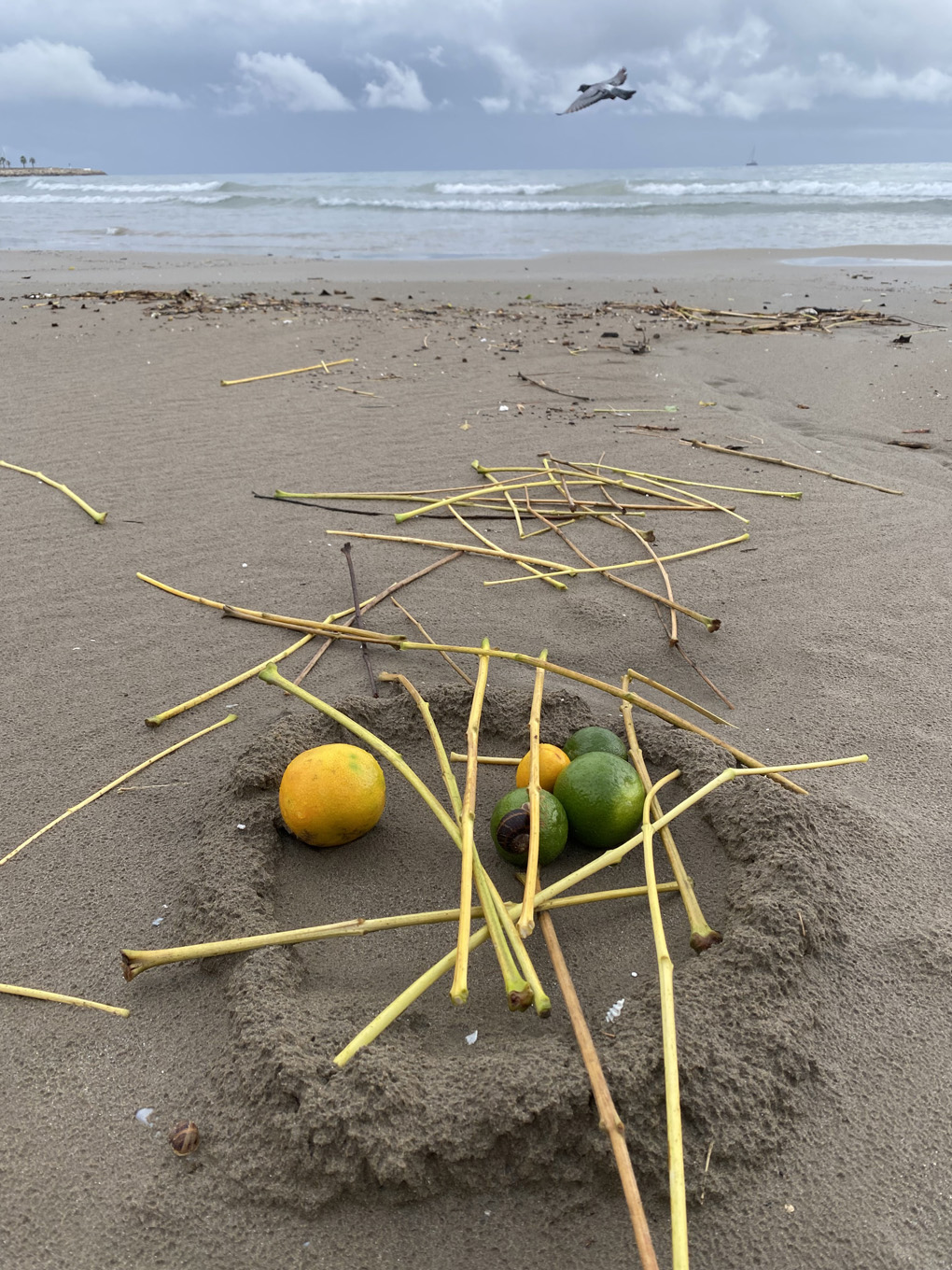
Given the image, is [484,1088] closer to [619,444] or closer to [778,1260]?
[778,1260]

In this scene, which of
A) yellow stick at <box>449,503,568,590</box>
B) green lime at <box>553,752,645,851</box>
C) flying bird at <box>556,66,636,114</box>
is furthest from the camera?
flying bird at <box>556,66,636,114</box>

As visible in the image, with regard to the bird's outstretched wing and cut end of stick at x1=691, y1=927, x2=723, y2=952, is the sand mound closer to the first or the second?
cut end of stick at x1=691, y1=927, x2=723, y2=952

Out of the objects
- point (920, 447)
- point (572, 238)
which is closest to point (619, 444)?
point (920, 447)

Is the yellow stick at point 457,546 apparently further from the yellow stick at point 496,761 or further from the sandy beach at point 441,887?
the yellow stick at point 496,761

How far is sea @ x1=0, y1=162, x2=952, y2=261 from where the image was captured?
13539 mm

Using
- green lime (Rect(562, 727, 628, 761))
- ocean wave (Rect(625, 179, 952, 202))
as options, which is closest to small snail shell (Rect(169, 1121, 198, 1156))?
green lime (Rect(562, 727, 628, 761))

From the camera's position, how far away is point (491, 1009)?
1.32m

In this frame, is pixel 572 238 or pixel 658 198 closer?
pixel 572 238

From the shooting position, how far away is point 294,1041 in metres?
1.21

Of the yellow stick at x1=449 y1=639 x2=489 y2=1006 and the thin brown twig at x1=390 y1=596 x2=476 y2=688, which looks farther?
the thin brown twig at x1=390 y1=596 x2=476 y2=688

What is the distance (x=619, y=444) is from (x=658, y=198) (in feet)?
63.5

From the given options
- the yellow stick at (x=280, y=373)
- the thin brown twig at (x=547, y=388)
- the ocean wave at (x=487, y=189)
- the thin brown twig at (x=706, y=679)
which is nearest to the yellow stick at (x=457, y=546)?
the thin brown twig at (x=706, y=679)

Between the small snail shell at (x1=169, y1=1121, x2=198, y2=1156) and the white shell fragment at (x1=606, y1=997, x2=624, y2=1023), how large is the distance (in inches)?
23.9

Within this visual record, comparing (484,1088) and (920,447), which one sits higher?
(920,447)
